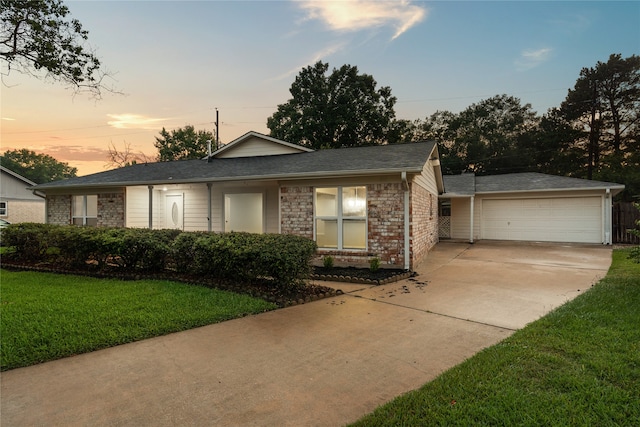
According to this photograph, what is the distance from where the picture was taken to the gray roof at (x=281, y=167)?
861 centimetres

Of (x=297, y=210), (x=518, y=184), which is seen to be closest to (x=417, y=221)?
(x=297, y=210)

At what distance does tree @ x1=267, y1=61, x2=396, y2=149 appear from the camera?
105 feet

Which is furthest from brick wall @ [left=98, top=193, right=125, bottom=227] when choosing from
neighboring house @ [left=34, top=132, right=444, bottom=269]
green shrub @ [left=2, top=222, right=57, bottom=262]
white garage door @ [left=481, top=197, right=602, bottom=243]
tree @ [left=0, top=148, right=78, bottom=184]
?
tree @ [left=0, top=148, right=78, bottom=184]

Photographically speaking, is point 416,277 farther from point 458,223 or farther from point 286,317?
point 458,223

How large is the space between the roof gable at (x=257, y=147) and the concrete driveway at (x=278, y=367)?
8829 mm

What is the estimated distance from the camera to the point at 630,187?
21984 mm

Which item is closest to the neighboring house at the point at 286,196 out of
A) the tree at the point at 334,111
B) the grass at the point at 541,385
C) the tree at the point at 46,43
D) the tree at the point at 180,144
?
the tree at the point at 46,43

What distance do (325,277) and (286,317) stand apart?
2903 millimetres

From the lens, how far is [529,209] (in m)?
15.8

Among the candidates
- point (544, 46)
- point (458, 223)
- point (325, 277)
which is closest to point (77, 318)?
point (325, 277)

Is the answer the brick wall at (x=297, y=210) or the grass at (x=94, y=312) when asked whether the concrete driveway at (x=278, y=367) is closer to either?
the grass at (x=94, y=312)

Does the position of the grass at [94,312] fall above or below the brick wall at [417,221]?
below

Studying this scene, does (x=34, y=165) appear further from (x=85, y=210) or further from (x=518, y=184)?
(x=518, y=184)

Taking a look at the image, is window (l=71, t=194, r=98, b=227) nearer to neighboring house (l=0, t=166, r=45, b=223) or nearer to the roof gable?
the roof gable
